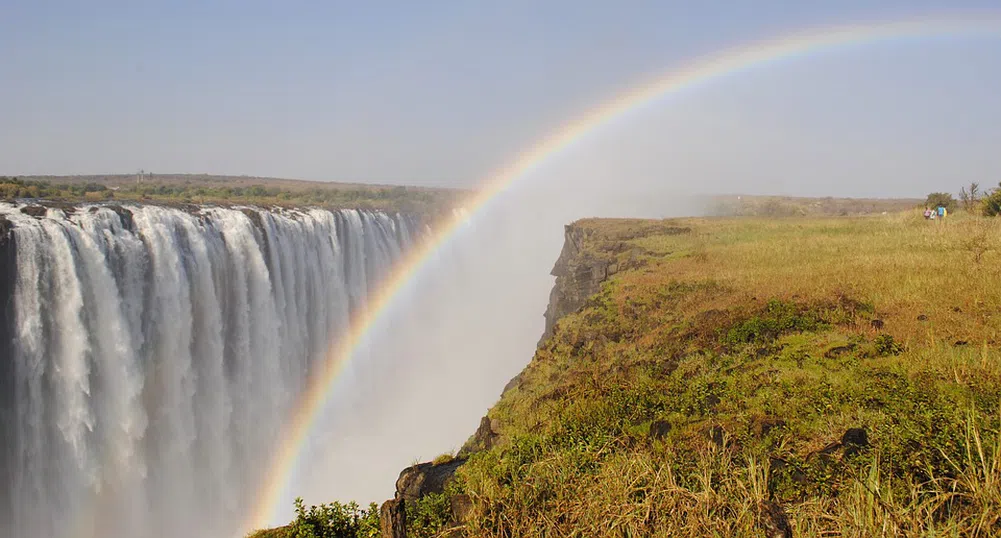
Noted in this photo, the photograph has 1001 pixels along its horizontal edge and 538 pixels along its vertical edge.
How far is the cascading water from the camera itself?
19.4 m

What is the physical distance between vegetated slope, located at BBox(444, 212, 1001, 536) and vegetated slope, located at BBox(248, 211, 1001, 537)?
0.10 ft

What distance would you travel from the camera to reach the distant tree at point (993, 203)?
28.2 metres

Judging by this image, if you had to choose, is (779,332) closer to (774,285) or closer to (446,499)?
(774,285)

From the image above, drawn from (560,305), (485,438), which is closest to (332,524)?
(485,438)

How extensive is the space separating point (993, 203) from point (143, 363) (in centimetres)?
3901

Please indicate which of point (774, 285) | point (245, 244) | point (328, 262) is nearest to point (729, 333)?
point (774, 285)

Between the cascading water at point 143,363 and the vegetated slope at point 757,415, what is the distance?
16.4 m

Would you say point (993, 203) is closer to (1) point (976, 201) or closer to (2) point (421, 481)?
(1) point (976, 201)

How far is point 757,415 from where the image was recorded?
732 centimetres

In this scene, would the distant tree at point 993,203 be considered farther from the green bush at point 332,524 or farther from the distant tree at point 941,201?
the green bush at point 332,524

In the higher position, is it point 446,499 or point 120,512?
point 446,499

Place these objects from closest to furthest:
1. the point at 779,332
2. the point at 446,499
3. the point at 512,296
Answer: the point at 446,499
the point at 779,332
the point at 512,296

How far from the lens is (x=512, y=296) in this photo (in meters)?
59.7

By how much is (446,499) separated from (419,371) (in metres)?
42.1
